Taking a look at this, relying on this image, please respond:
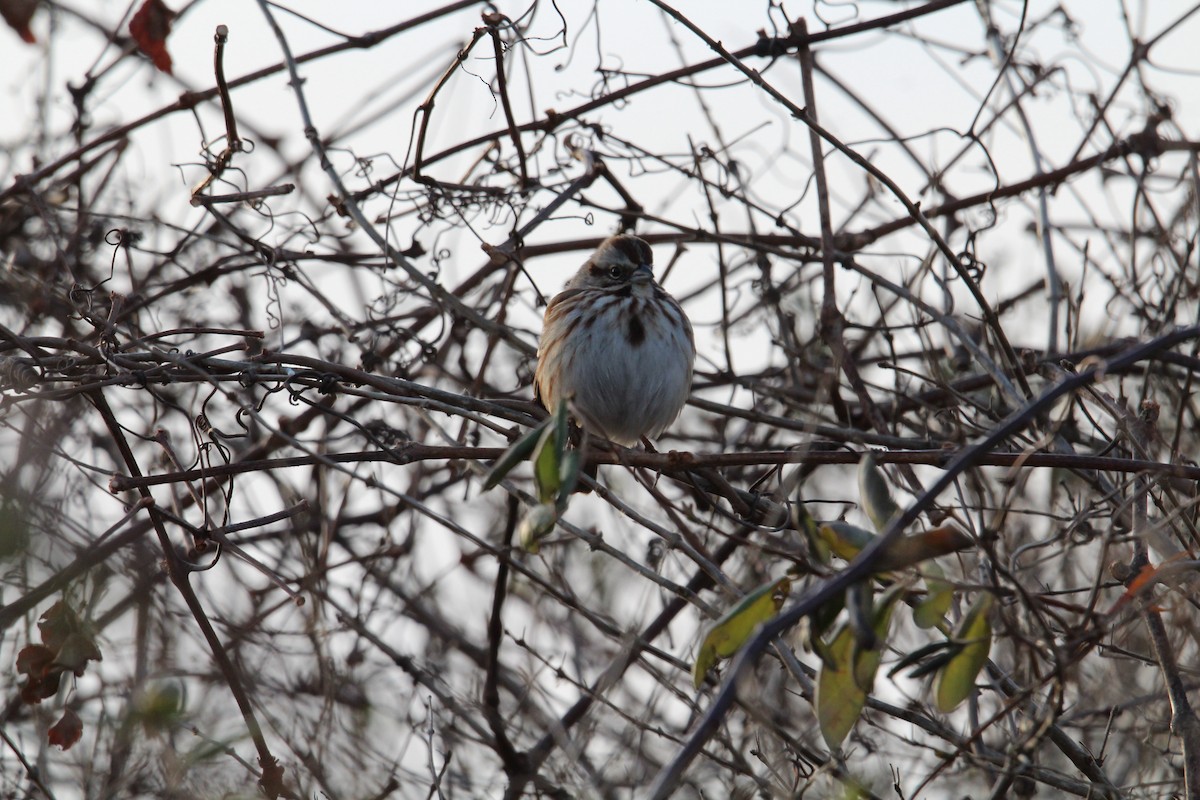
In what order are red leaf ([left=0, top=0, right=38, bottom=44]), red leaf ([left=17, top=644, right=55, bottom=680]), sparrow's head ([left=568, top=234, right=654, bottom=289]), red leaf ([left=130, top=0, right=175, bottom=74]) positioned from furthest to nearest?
sparrow's head ([left=568, top=234, right=654, bottom=289]) < red leaf ([left=130, top=0, right=175, bottom=74]) < red leaf ([left=0, top=0, right=38, bottom=44]) < red leaf ([left=17, top=644, right=55, bottom=680])

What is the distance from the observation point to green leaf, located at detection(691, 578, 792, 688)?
6.53 feet

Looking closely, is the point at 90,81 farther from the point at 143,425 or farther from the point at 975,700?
the point at 975,700

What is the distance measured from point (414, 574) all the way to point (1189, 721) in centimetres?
329

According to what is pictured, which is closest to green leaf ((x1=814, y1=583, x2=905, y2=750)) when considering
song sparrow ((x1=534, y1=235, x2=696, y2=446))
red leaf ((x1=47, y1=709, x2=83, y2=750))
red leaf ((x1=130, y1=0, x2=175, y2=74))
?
red leaf ((x1=47, y1=709, x2=83, y2=750))

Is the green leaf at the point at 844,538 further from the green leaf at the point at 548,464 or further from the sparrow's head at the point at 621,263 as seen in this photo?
the sparrow's head at the point at 621,263

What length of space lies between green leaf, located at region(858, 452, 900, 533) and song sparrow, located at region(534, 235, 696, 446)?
2979mm

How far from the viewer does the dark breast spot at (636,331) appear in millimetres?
5078

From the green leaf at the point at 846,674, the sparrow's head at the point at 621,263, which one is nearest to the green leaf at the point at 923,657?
the green leaf at the point at 846,674

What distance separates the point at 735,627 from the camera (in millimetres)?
2031

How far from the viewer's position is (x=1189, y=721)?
113 inches

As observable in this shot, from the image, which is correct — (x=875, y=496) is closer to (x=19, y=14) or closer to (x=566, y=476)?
(x=566, y=476)

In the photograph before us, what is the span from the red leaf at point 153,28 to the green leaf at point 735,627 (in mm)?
3434

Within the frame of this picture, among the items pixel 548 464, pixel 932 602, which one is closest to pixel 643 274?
pixel 548 464

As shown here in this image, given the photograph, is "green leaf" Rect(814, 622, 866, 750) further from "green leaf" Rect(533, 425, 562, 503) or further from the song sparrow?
the song sparrow
